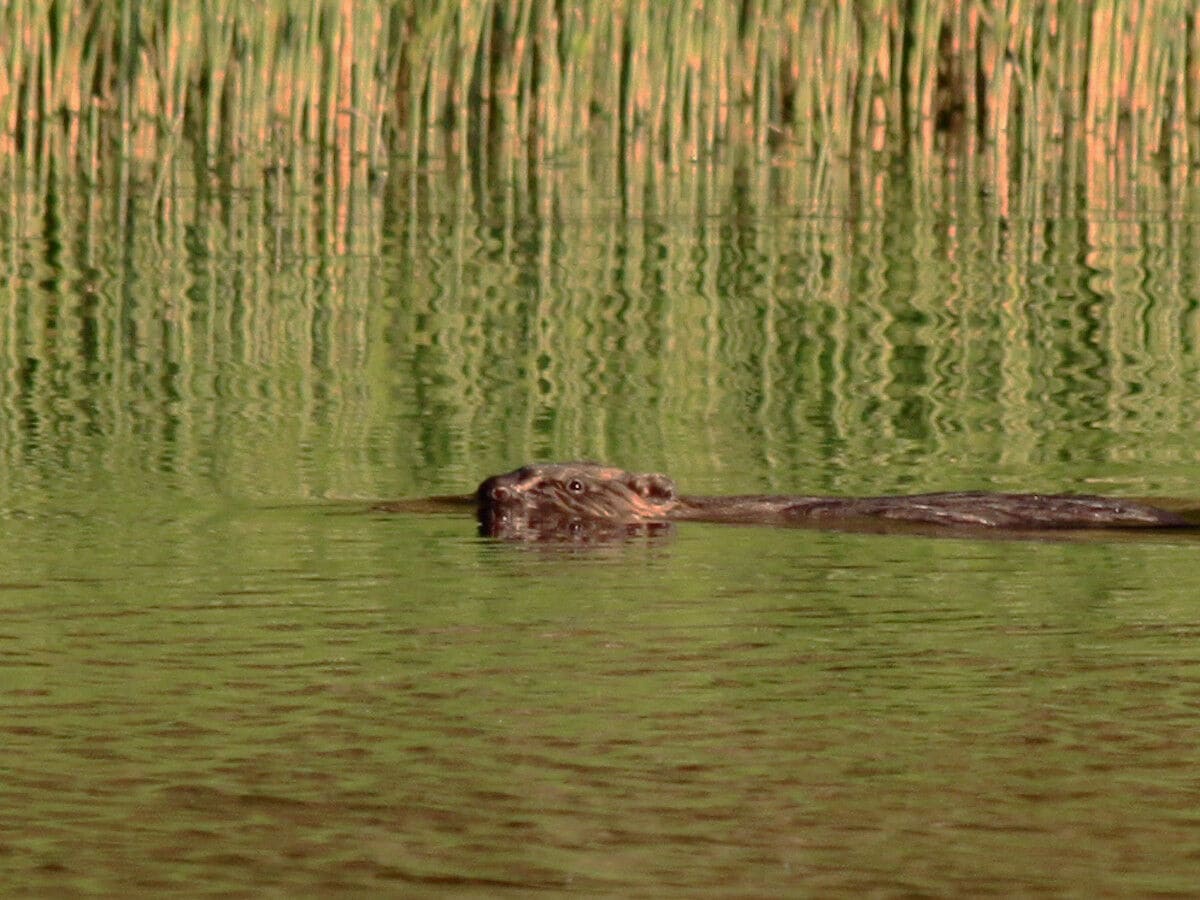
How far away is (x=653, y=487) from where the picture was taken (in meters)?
8.70

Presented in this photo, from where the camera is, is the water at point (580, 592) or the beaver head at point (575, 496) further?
the beaver head at point (575, 496)

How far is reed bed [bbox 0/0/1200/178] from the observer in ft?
59.3

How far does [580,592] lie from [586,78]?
41.6ft

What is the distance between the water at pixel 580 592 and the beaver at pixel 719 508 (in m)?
0.20

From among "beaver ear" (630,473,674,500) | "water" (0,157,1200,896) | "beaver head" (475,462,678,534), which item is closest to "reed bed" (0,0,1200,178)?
"water" (0,157,1200,896)

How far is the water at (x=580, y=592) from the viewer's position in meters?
4.76

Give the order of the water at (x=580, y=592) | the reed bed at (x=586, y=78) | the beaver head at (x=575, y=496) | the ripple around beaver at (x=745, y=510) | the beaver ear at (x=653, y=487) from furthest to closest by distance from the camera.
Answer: the reed bed at (x=586, y=78)
the beaver ear at (x=653, y=487)
the beaver head at (x=575, y=496)
the ripple around beaver at (x=745, y=510)
the water at (x=580, y=592)

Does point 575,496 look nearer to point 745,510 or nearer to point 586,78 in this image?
point 745,510

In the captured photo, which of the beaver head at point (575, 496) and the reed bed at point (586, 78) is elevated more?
the reed bed at point (586, 78)

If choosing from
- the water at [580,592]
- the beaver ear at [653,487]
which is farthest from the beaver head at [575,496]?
the water at [580,592]

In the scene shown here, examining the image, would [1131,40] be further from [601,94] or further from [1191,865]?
[1191,865]

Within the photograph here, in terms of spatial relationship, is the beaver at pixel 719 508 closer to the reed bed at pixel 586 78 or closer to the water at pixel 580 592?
the water at pixel 580 592

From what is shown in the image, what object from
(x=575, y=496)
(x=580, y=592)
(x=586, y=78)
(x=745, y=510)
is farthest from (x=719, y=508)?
(x=586, y=78)

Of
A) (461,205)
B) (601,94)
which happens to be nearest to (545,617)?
(461,205)
